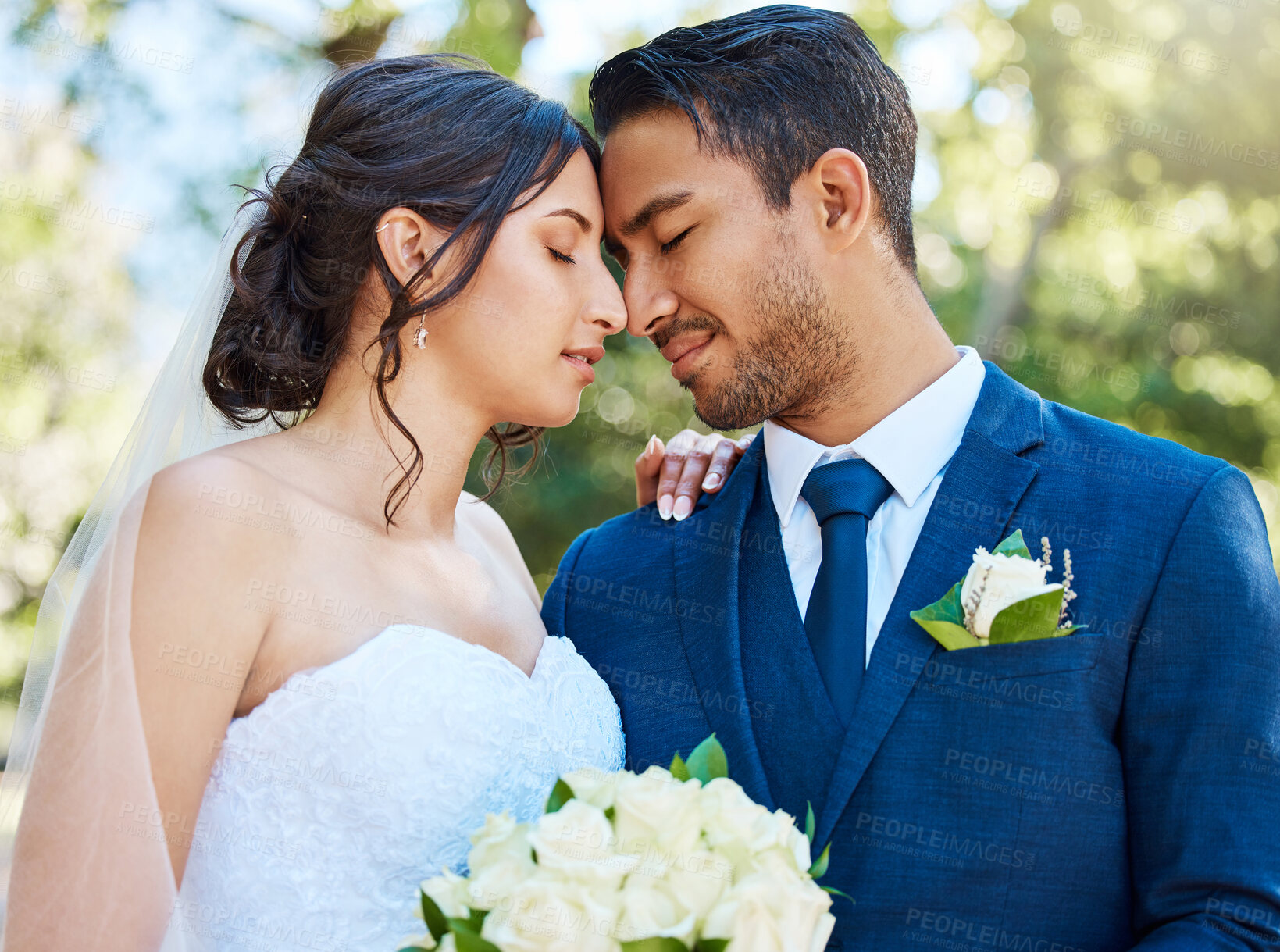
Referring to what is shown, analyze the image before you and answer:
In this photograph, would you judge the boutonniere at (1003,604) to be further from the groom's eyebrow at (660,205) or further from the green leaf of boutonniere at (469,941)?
the groom's eyebrow at (660,205)

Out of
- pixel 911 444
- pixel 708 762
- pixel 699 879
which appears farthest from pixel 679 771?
pixel 911 444

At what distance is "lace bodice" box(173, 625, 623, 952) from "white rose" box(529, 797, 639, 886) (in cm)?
73

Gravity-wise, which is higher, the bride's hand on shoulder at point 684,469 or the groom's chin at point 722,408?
the groom's chin at point 722,408

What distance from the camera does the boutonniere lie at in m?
2.32

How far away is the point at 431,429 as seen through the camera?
10.0 ft

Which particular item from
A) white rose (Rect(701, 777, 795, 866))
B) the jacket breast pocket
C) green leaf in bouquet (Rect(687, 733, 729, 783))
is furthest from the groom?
white rose (Rect(701, 777, 795, 866))

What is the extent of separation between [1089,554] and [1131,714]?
1.26 feet

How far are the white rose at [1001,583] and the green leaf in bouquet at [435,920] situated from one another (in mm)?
1329

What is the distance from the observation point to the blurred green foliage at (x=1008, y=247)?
1012cm

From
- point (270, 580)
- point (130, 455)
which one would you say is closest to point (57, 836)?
point (270, 580)

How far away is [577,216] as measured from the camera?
9.98 ft

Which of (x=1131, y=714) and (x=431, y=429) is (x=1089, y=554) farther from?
(x=431, y=429)

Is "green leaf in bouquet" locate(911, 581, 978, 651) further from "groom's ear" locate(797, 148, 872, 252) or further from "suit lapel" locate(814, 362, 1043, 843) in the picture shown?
"groom's ear" locate(797, 148, 872, 252)

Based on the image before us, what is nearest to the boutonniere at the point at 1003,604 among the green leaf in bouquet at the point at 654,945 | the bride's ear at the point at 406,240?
the green leaf in bouquet at the point at 654,945
